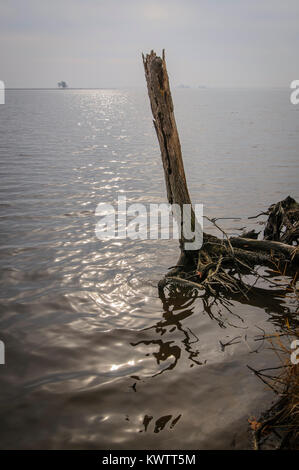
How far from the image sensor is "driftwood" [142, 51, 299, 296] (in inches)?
227

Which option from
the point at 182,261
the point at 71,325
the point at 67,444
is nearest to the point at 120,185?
the point at 182,261

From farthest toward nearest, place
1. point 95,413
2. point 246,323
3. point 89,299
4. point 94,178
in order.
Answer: point 94,178, point 89,299, point 246,323, point 95,413

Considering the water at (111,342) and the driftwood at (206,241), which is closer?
the water at (111,342)

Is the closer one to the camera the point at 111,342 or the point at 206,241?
the point at 111,342

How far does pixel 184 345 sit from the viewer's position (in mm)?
5207

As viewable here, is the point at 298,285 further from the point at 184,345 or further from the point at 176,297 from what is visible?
the point at 184,345

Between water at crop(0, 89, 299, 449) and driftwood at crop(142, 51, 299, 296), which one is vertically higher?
driftwood at crop(142, 51, 299, 296)

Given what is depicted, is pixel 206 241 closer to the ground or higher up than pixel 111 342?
higher up

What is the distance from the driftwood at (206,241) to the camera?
18.9ft

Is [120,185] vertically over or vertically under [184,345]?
over

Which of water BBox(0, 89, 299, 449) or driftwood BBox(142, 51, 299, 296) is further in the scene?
driftwood BBox(142, 51, 299, 296)

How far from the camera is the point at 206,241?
6.90 metres

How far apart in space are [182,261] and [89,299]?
1818 millimetres

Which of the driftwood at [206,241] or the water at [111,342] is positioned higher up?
the driftwood at [206,241]
